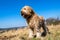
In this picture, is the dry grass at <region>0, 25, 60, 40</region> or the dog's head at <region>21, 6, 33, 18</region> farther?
the dog's head at <region>21, 6, 33, 18</region>

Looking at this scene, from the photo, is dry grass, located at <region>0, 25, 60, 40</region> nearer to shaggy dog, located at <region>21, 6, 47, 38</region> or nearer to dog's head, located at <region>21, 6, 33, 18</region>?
shaggy dog, located at <region>21, 6, 47, 38</region>

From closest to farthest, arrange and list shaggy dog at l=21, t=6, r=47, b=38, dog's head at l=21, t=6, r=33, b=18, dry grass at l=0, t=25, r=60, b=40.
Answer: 1. dry grass at l=0, t=25, r=60, b=40
2. dog's head at l=21, t=6, r=33, b=18
3. shaggy dog at l=21, t=6, r=47, b=38

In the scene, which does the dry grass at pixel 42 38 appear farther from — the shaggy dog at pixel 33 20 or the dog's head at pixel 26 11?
the dog's head at pixel 26 11

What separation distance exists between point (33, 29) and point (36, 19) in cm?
67

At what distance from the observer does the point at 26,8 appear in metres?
12.7

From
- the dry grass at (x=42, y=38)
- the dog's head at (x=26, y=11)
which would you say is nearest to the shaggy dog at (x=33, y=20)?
the dog's head at (x=26, y=11)

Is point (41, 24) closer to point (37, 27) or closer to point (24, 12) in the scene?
point (37, 27)

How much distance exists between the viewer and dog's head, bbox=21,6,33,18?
12400 millimetres

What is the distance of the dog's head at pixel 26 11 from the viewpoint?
12.4 metres

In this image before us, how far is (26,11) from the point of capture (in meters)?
12.5

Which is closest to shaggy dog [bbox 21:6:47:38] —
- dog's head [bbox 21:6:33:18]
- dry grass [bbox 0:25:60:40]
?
dog's head [bbox 21:6:33:18]

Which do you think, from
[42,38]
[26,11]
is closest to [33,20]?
[26,11]

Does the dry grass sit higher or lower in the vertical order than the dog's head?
lower

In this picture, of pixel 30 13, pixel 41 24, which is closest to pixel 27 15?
pixel 30 13
